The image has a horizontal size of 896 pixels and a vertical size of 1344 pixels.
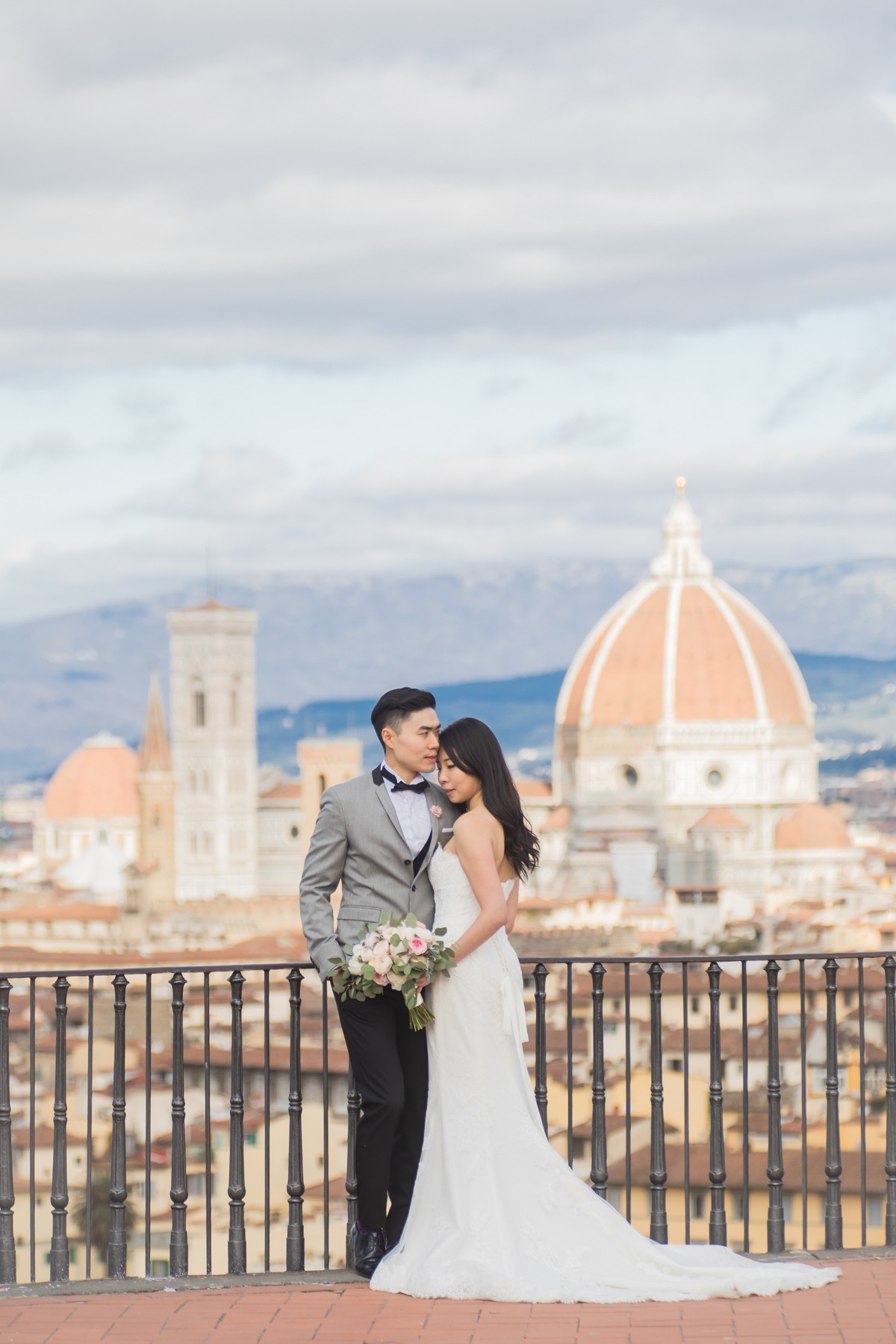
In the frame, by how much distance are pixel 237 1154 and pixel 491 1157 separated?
0.67m

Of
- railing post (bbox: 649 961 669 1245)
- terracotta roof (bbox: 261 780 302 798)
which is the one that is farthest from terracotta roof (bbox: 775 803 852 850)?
railing post (bbox: 649 961 669 1245)

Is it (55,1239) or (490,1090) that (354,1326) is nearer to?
(490,1090)

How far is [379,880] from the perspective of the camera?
4832 mm

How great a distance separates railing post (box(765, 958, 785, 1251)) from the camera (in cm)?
514

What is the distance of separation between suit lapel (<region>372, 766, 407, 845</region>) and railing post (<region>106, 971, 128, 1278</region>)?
79 centimetres

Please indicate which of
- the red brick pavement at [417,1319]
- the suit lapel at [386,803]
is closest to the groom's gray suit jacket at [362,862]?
the suit lapel at [386,803]

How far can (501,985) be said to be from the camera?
15.8 feet

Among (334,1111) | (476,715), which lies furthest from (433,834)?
(476,715)

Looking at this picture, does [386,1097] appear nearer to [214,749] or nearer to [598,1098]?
[598,1098]

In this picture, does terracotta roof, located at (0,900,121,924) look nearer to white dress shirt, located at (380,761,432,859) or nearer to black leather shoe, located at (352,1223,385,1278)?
black leather shoe, located at (352,1223,385,1278)

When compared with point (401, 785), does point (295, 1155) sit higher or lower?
lower

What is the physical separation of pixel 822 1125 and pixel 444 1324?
12.8 m

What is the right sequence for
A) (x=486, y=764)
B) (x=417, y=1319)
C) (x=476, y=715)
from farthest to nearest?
(x=476, y=715) → (x=486, y=764) → (x=417, y=1319)

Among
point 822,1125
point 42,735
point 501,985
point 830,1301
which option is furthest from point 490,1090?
point 42,735
